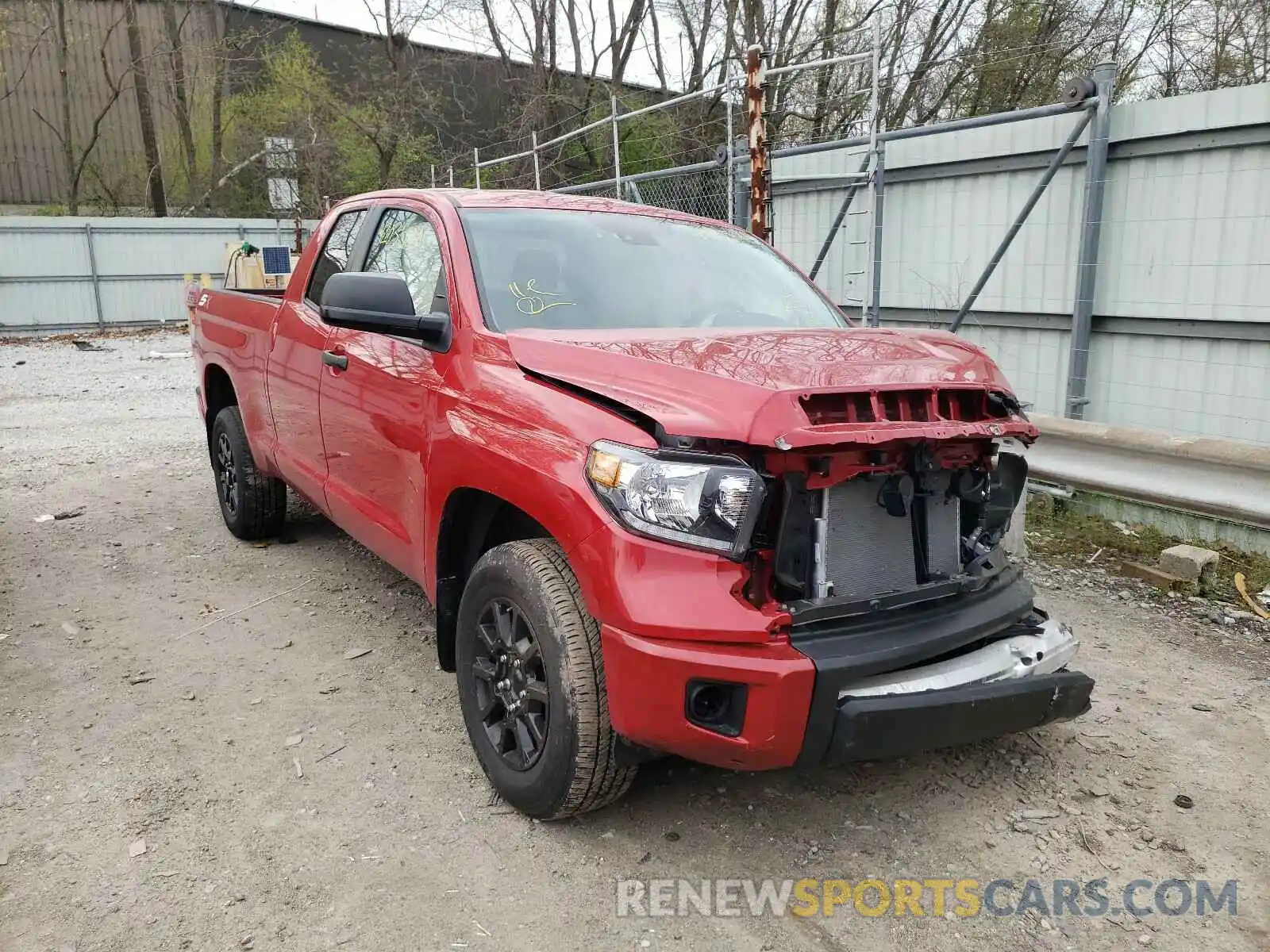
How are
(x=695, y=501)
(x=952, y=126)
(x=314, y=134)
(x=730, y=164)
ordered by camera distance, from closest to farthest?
(x=695, y=501) < (x=952, y=126) < (x=730, y=164) < (x=314, y=134)

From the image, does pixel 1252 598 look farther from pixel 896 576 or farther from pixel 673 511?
pixel 673 511

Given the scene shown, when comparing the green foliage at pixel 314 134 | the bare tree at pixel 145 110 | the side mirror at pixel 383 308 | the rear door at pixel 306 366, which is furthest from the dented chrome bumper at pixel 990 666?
the bare tree at pixel 145 110

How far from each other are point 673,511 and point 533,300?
128 cm

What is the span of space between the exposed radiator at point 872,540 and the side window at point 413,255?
1.64 metres

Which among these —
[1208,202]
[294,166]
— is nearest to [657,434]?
[1208,202]

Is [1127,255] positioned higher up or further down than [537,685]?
higher up

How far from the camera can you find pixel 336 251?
15.0ft

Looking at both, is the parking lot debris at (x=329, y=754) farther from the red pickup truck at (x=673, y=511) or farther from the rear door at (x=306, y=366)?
the rear door at (x=306, y=366)

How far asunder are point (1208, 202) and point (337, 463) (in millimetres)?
5075

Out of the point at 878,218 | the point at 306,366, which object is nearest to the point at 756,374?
the point at 306,366

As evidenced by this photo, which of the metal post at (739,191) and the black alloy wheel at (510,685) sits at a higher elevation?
the metal post at (739,191)

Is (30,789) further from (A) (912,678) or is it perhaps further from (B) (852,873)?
(A) (912,678)

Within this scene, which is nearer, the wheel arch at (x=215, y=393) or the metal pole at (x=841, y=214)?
the wheel arch at (x=215, y=393)

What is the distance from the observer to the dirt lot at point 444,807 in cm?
252
